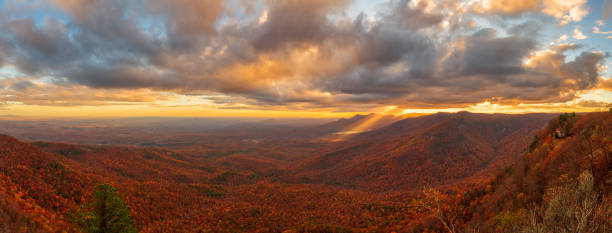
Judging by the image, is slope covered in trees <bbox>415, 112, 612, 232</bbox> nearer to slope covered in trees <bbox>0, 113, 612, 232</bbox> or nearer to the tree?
slope covered in trees <bbox>0, 113, 612, 232</bbox>

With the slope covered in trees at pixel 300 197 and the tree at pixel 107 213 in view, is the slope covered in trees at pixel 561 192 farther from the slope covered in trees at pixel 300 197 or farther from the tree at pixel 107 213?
the tree at pixel 107 213

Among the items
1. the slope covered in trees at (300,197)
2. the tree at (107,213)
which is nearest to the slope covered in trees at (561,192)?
the slope covered in trees at (300,197)

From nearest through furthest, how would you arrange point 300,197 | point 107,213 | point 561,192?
point 561,192 → point 107,213 → point 300,197

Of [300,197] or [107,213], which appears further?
[300,197]

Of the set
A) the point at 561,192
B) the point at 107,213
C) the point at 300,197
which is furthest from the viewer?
the point at 300,197

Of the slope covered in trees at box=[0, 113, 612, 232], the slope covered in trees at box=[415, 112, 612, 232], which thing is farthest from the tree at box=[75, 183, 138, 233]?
the slope covered in trees at box=[415, 112, 612, 232]

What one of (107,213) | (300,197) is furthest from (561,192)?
(300,197)

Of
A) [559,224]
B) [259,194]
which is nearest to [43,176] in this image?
[259,194]

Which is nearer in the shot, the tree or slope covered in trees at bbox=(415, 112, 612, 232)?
slope covered in trees at bbox=(415, 112, 612, 232)

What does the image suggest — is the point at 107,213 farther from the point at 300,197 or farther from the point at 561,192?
the point at 300,197
